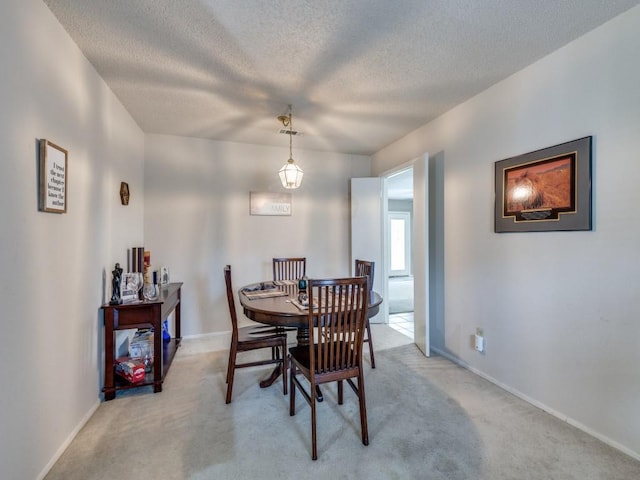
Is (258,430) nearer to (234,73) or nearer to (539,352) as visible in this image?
(539,352)

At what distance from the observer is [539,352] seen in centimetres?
221

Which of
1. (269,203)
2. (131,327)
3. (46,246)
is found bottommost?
(131,327)

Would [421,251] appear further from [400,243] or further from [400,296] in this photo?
[400,243]

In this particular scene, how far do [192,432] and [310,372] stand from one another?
0.91 m

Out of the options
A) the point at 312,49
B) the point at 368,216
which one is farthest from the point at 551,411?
the point at 312,49

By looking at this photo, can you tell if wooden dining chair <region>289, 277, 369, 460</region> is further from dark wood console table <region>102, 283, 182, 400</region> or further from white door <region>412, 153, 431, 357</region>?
white door <region>412, 153, 431, 357</region>

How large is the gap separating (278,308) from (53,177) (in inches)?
59.5

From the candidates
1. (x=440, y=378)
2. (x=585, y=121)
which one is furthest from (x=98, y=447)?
(x=585, y=121)

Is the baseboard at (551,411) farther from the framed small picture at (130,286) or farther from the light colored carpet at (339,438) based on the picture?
the framed small picture at (130,286)

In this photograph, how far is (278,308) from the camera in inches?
80.7

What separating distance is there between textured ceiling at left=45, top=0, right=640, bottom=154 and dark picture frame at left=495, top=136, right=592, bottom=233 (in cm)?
72

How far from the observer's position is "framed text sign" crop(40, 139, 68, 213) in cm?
159

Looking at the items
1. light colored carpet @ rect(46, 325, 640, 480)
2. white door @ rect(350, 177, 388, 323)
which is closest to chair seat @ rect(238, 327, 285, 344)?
→ light colored carpet @ rect(46, 325, 640, 480)

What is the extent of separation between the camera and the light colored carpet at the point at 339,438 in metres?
1.61
